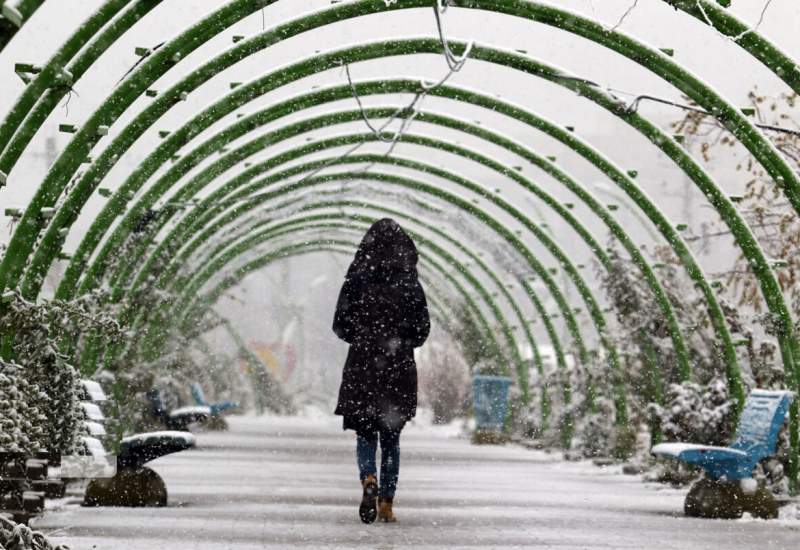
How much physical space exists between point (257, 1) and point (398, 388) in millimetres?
2804

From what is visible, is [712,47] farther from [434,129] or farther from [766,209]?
[434,129]

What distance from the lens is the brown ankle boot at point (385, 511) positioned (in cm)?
937

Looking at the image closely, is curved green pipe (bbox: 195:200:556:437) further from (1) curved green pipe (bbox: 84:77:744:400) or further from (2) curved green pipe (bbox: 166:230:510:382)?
(1) curved green pipe (bbox: 84:77:744:400)

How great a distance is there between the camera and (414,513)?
10.2m

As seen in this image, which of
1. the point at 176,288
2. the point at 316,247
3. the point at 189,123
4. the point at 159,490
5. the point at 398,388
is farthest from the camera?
the point at 316,247

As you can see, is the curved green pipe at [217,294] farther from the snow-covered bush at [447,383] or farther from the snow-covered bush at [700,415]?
the snow-covered bush at [700,415]

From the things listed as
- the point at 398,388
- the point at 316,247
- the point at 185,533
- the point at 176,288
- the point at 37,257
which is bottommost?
the point at 185,533

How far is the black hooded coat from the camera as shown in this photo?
9.17m

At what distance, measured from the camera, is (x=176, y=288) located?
2109cm

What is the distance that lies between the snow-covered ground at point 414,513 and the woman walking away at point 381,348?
0.44 meters

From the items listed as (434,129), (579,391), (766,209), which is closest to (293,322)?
(434,129)

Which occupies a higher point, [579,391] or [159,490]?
[579,391]

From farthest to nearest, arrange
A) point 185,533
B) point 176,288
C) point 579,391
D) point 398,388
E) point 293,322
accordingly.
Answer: point 293,322 < point 176,288 < point 579,391 < point 398,388 < point 185,533

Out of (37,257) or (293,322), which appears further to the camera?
(293,322)
